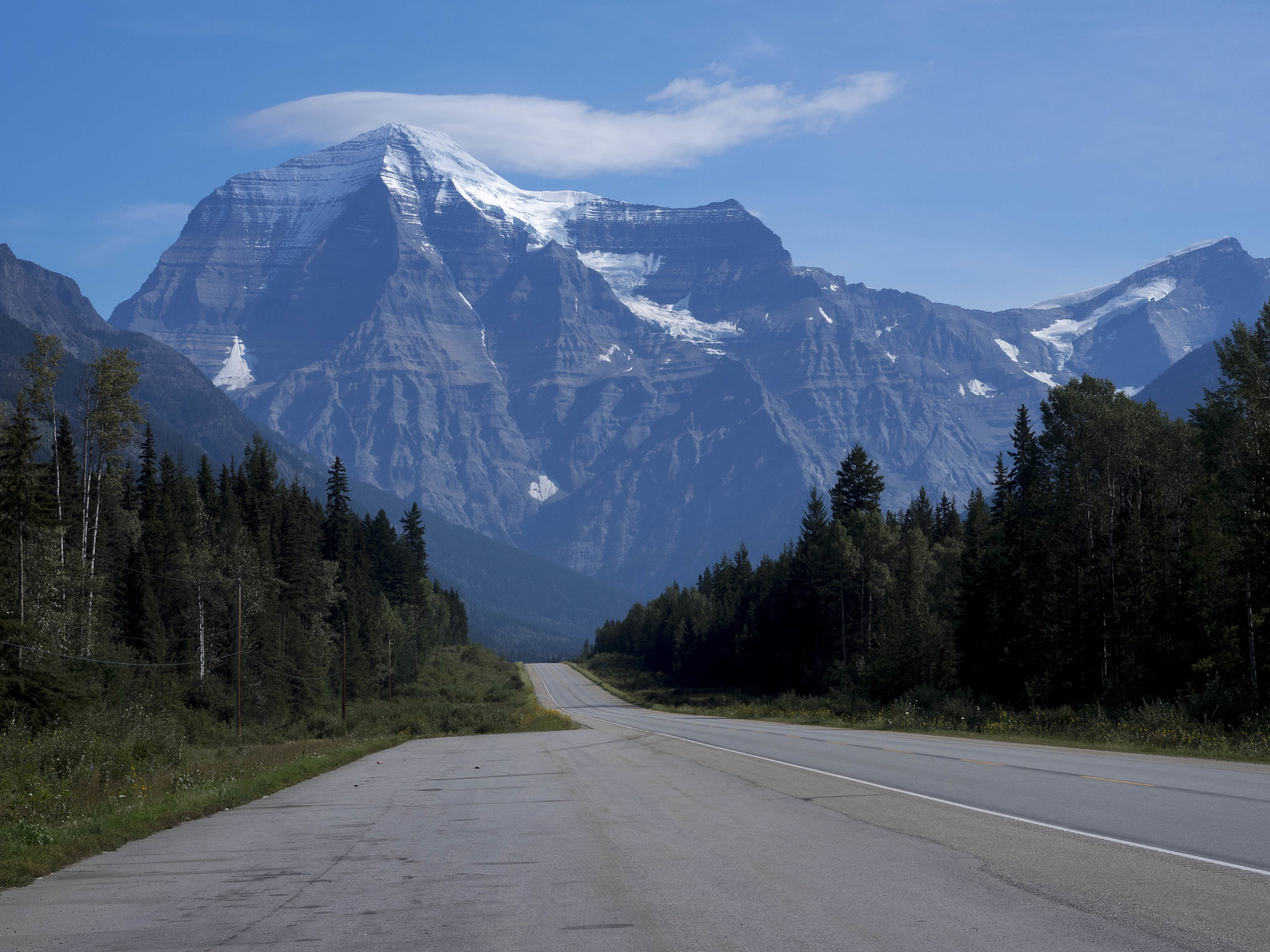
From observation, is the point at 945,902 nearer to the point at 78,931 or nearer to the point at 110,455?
the point at 78,931

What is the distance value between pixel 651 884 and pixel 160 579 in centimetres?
5766

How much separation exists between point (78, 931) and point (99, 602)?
145ft

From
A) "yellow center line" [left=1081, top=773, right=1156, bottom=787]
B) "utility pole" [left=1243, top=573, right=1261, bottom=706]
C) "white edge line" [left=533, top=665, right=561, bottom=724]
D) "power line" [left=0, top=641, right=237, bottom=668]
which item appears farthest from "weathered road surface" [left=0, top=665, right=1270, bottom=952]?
"white edge line" [left=533, top=665, right=561, bottom=724]

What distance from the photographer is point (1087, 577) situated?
4281 centimetres

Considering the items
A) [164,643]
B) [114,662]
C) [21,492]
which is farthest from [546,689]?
[21,492]

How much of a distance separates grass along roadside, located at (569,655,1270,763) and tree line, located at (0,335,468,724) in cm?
2827

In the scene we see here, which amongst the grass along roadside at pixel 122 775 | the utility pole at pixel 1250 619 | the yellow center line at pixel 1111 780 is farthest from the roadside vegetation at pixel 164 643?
the utility pole at pixel 1250 619

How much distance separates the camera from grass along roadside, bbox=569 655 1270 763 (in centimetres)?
2145

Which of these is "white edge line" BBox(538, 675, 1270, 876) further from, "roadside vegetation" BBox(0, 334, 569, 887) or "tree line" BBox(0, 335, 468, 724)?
"tree line" BBox(0, 335, 468, 724)

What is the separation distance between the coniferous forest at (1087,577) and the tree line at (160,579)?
33.1m

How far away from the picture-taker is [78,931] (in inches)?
305

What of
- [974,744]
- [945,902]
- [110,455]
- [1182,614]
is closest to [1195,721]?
[974,744]

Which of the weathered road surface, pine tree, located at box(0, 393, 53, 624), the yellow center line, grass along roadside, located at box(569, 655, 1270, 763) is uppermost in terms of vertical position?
pine tree, located at box(0, 393, 53, 624)

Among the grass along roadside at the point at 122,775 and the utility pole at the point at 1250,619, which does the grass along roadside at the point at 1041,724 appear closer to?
the utility pole at the point at 1250,619
